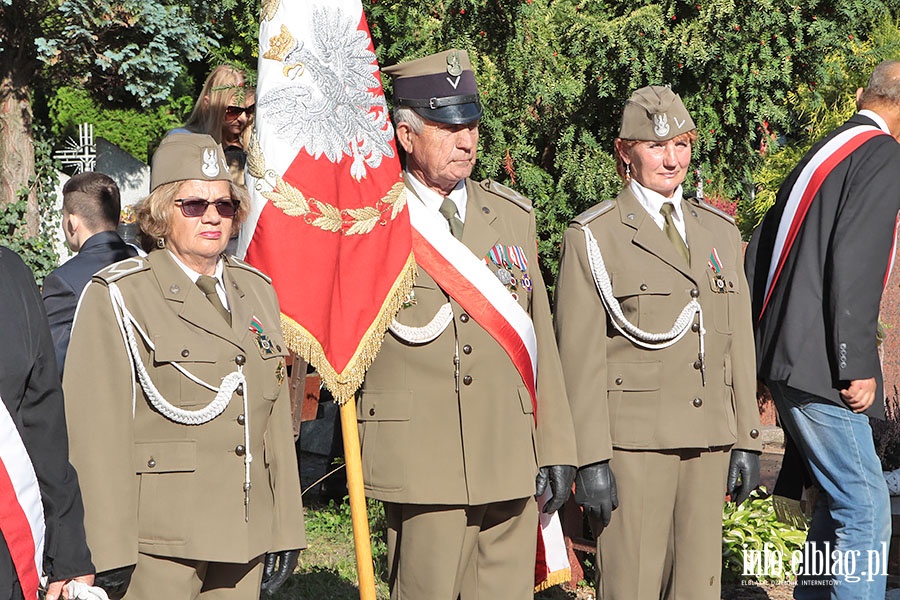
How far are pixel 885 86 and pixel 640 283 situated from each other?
4.62ft

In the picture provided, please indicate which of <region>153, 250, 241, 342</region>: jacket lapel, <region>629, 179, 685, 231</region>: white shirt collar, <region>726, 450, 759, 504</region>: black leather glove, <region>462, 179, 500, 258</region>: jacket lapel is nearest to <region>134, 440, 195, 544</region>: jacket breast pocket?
<region>153, 250, 241, 342</region>: jacket lapel

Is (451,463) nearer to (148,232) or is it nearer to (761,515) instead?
(148,232)

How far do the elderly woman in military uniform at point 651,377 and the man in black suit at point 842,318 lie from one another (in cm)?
31

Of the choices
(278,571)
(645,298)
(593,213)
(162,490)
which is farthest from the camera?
(593,213)

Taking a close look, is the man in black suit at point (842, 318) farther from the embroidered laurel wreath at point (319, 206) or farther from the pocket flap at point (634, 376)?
the embroidered laurel wreath at point (319, 206)

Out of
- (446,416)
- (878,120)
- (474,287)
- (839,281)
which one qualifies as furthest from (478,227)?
(878,120)

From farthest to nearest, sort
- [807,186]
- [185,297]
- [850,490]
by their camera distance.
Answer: [807,186]
[850,490]
[185,297]

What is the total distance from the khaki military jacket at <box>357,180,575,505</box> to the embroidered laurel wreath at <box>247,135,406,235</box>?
0.86 ft

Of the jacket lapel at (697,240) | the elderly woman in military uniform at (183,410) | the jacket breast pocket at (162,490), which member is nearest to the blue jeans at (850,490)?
the jacket lapel at (697,240)

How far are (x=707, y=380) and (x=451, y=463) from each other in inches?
43.7

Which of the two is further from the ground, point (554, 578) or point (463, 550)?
point (463, 550)

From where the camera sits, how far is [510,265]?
396 centimetres

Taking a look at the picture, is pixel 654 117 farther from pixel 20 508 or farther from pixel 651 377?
pixel 20 508

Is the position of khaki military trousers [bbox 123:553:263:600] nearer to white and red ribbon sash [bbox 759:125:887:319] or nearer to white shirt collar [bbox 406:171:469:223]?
white shirt collar [bbox 406:171:469:223]
